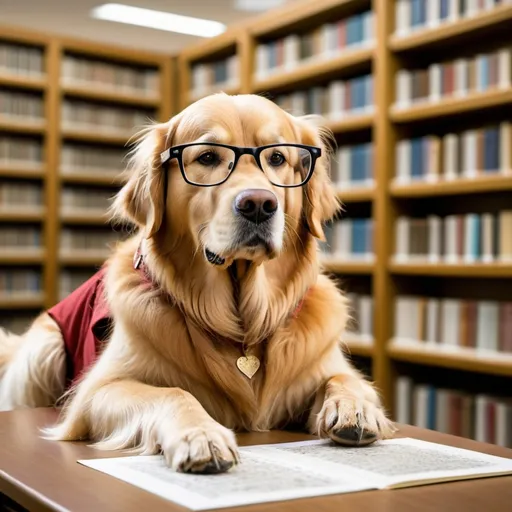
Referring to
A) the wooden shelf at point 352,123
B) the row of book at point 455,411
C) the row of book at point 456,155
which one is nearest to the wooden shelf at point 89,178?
the wooden shelf at point 352,123

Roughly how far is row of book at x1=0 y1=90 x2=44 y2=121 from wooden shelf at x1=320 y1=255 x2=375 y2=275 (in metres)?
2.72

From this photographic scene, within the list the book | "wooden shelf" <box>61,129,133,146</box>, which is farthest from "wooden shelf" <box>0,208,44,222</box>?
the book

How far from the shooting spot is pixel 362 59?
13.9 feet

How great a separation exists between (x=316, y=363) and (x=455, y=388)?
290cm

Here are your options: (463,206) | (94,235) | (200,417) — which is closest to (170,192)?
(200,417)

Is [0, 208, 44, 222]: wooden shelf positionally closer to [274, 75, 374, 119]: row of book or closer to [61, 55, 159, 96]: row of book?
[61, 55, 159, 96]: row of book

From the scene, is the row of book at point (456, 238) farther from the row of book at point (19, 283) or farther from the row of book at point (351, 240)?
the row of book at point (19, 283)

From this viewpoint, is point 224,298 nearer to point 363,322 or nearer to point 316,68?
point 363,322

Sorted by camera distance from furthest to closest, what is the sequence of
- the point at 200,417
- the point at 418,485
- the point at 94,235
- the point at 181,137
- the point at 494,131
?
the point at 94,235 < the point at 494,131 < the point at 181,137 < the point at 200,417 < the point at 418,485

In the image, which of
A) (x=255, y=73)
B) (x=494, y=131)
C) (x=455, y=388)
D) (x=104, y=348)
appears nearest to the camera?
(x=104, y=348)

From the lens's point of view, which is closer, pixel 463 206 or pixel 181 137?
pixel 181 137

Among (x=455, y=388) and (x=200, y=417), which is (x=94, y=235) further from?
(x=200, y=417)

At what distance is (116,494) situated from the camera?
88cm

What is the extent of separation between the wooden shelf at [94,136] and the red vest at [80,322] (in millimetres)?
4323
